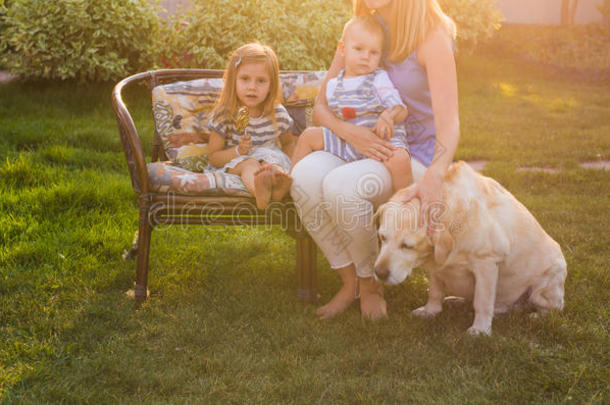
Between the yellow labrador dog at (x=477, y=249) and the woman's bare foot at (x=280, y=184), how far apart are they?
527 mm

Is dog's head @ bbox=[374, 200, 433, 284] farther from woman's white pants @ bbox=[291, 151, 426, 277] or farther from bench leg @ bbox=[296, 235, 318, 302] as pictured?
bench leg @ bbox=[296, 235, 318, 302]

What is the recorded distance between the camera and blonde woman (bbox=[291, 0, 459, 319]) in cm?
271

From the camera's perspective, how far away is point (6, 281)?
3.22 metres

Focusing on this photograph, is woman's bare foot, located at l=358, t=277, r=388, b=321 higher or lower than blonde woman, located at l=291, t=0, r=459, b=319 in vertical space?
lower

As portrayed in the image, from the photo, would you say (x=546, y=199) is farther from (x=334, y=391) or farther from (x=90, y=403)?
(x=90, y=403)

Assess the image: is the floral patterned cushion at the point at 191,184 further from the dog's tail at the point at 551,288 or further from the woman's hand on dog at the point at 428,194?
the dog's tail at the point at 551,288

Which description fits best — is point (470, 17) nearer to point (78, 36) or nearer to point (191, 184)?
point (78, 36)

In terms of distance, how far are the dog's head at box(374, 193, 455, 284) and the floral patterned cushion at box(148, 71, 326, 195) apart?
4.40 feet

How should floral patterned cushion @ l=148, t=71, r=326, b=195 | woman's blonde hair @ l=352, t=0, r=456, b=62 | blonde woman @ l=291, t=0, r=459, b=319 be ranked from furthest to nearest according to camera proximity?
floral patterned cushion @ l=148, t=71, r=326, b=195, woman's blonde hair @ l=352, t=0, r=456, b=62, blonde woman @ l=291, t=0, r=459, b=319

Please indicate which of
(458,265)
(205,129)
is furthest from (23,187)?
(458,265)

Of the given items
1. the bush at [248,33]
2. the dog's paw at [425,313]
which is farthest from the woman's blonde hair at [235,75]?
the bush at [248,33]

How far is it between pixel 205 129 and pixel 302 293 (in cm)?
130

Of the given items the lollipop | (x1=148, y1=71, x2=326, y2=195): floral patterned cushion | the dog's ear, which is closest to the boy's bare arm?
the dog's ear

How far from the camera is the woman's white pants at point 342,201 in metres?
2.70
